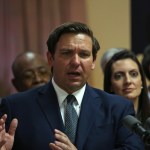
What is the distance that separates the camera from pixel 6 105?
212 cm

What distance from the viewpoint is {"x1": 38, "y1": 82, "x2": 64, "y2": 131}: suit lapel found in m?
2.10

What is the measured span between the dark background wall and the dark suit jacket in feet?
8.79

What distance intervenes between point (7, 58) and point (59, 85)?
2.06 meters

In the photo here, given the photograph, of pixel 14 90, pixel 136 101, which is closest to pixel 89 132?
pixel 136 101

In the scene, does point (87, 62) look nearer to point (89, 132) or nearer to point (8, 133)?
point (89, 132)

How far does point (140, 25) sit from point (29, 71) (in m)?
1.65

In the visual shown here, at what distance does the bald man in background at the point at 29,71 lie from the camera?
148 inches

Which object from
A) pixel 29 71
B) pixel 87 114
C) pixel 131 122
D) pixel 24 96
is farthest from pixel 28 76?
pixel 131 122

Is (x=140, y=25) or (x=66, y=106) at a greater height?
(x=140, y=25)

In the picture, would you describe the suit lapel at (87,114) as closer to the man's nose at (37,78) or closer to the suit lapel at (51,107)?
the suit lapel at (51,107)

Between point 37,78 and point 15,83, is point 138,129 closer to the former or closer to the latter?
point 37,78

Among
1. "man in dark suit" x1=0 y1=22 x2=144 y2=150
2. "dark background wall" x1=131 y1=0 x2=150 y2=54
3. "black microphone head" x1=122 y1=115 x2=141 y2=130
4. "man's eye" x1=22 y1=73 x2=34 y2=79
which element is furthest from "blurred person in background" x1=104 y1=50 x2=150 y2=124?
"dark background wall" x1=131 y1=0 x2=150 y2=54

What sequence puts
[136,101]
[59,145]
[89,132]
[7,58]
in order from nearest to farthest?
[59,145], [89,132], [136,101], [7,58]

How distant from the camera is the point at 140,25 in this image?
15.8 ft
